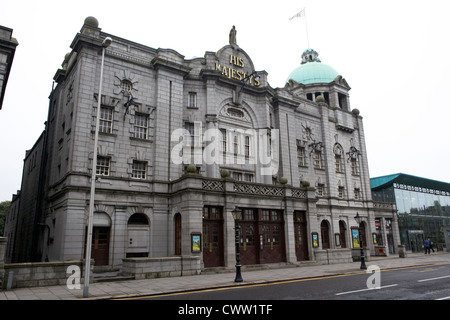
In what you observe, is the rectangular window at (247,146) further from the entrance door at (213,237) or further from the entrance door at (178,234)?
the entrance door at (178,234)

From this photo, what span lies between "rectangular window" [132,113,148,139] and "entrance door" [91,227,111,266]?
785cm

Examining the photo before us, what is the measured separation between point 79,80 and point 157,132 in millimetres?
6995

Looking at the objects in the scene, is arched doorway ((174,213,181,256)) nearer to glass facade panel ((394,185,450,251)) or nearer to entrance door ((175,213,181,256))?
entrance door ((175,213,181,256))

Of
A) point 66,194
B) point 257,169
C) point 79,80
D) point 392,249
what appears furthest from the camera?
point 392,249

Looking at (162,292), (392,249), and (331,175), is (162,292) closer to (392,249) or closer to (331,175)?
(331,175)

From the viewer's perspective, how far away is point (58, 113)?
97.6 feet

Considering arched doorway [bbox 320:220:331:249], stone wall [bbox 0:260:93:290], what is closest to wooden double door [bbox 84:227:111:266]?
stone wall [bbox 0:260:93:290]

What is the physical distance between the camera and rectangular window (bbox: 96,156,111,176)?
24.2 m

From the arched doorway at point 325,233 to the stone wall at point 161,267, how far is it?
790 inches

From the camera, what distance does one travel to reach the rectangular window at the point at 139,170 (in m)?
25.7

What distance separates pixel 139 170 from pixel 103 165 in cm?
279

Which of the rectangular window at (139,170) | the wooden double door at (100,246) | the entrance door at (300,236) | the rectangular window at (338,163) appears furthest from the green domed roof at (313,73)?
the wooden double door at (100,246)

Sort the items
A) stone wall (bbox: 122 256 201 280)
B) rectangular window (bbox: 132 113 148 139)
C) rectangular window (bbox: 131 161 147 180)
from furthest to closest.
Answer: rectangular window (bbox: 132 113 148 139)
rectangular window (bbox: 131 161 147 180)
stone wall (bbox: 122 256 201 280)

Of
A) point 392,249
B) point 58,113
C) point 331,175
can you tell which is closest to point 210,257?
point 58,113
